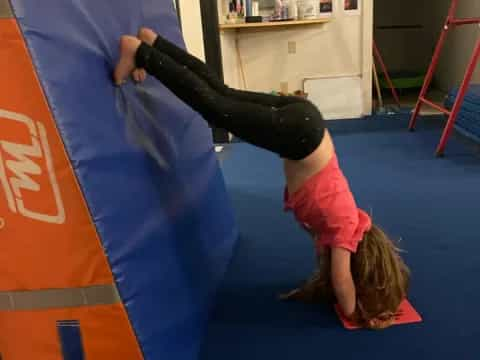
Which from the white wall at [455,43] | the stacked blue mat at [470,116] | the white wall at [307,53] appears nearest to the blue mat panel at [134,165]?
the stacked blue mat at [470,116]

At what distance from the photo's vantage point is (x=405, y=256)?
1911 millimetres

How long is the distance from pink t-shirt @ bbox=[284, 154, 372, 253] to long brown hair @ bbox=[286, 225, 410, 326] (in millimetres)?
47

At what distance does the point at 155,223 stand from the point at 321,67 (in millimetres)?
3867

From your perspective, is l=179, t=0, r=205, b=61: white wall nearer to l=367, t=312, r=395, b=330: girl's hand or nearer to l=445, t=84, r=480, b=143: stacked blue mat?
l=445, t=84, r=480, b=143: stacked blue mat

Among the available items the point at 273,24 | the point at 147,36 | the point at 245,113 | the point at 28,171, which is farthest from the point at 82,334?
the point at 273,24

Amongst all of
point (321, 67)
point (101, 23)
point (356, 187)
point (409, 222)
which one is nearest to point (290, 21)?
point (321, 67)

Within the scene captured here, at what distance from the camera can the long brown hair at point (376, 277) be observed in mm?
1490

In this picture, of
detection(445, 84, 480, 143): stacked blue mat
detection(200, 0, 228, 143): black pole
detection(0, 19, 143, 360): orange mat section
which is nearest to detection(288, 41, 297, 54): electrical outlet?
detection(200, 0, 228, 143): black pole

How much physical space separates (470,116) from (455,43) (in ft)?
7.23

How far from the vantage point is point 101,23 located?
4.10 ft

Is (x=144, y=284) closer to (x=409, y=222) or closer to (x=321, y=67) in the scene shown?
(x=409, y=222)

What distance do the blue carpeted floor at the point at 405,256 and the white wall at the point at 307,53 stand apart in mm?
1602

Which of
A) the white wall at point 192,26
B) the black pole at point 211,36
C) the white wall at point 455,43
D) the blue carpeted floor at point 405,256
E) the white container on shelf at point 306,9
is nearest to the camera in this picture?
the blue carpeted floor at point 405,256

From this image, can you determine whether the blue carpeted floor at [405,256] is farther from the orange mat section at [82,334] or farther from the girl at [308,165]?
the orange mat section at [82,334]
